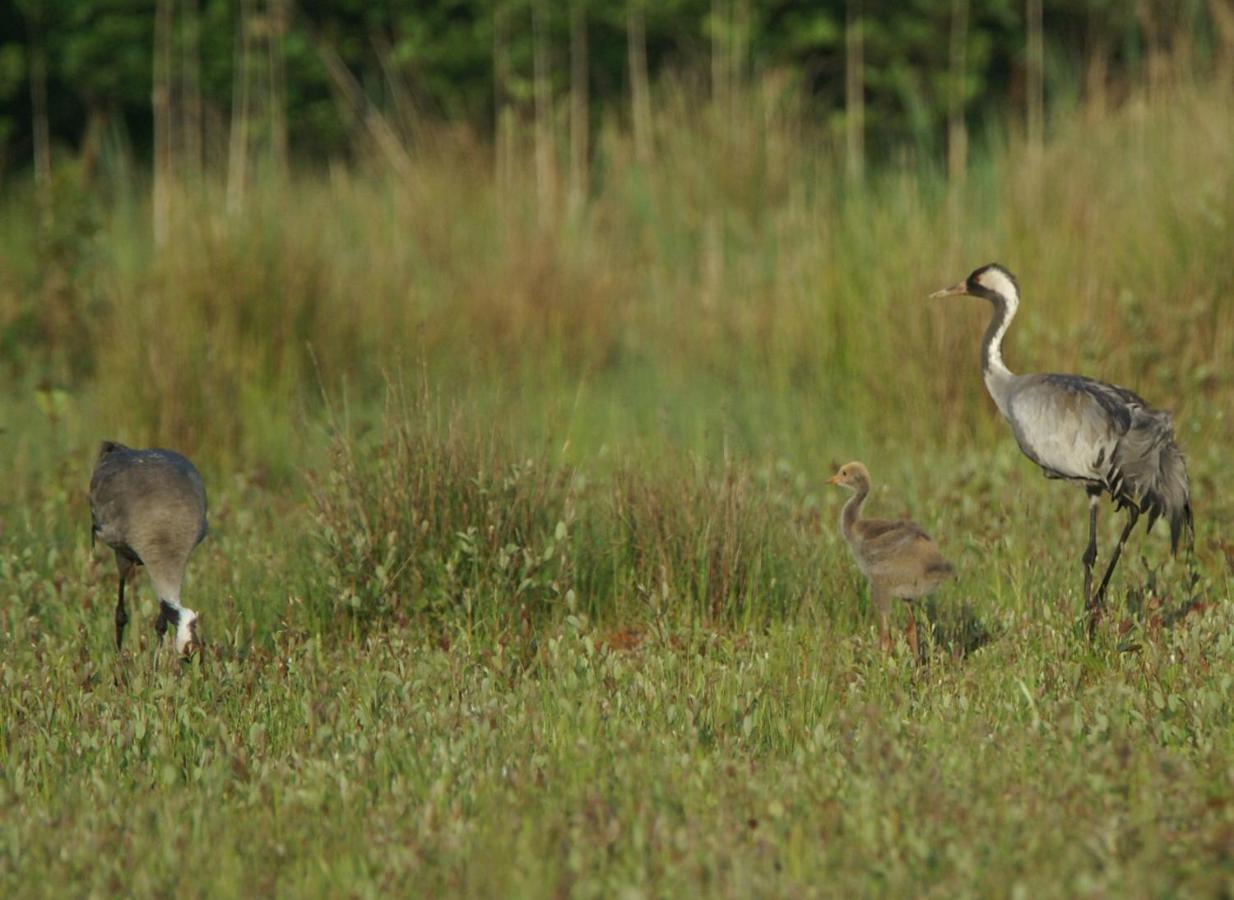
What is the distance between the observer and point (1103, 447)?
6.98 m

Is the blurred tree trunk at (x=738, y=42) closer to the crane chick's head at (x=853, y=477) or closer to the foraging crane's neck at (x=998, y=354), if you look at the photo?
the foraging crane's neck at (x=998, y=354)

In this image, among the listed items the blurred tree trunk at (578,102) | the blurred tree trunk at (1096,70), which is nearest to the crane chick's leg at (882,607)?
the blurred tree trunk at (1096,70)

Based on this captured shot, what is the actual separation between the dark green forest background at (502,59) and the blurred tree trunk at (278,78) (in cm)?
6

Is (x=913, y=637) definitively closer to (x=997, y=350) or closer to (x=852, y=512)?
(x=852, y=512)

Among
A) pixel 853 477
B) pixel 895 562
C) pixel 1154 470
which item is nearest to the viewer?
pixel 895 562

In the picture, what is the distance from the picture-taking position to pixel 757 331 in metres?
12.4

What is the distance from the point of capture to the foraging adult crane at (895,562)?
21.5 feet

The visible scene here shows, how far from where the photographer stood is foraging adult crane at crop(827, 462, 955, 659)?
6.55 m

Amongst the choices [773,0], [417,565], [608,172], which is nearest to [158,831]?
[417,565]

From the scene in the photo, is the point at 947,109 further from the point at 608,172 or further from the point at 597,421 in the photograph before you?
the point at 597,421

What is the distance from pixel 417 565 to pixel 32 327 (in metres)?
6.32

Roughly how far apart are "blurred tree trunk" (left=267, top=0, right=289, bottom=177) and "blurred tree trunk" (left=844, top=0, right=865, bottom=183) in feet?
16.2

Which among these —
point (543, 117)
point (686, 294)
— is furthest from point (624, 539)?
point (543, 117)

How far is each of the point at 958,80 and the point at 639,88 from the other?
2994 mm
